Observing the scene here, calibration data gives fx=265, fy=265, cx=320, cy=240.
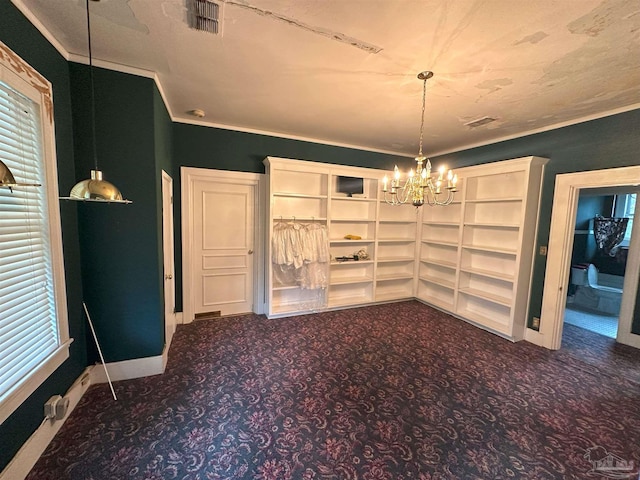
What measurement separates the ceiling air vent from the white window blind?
108cm

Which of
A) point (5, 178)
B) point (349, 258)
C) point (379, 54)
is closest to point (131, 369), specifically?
point (5, 178)

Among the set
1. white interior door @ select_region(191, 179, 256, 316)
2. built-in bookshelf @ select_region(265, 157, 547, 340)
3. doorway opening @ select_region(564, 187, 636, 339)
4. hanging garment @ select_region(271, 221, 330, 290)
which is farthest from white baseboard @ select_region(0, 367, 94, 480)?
doorway opening @ select_region(564, 187, 636, 339)

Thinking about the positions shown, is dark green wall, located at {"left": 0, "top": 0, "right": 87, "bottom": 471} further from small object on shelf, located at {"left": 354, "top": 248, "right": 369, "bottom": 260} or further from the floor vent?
small object on shelf, located at {"left": 354, "top": 248, "right": 369, "bottom": 260}

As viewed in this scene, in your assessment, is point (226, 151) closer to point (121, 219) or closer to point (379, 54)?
point (121, 219)

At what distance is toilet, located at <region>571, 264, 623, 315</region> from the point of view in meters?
4.83

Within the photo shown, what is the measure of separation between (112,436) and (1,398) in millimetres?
792

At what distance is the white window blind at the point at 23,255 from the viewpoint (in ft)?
4.72

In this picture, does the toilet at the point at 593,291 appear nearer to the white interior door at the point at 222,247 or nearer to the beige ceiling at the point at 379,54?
the beige ceiling at the point at 379,54

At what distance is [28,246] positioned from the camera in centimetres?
164

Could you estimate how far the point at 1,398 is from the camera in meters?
1.34

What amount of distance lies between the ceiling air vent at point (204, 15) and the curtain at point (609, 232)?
750 centimetres

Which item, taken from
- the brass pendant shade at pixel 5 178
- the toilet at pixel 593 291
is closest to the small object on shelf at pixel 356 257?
the brass pendant shade at pixel 5 178

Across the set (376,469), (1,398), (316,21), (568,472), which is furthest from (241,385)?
(316,21)

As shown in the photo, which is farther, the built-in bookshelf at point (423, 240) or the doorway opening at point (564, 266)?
the built-in bookshelf at point (423, 240)
